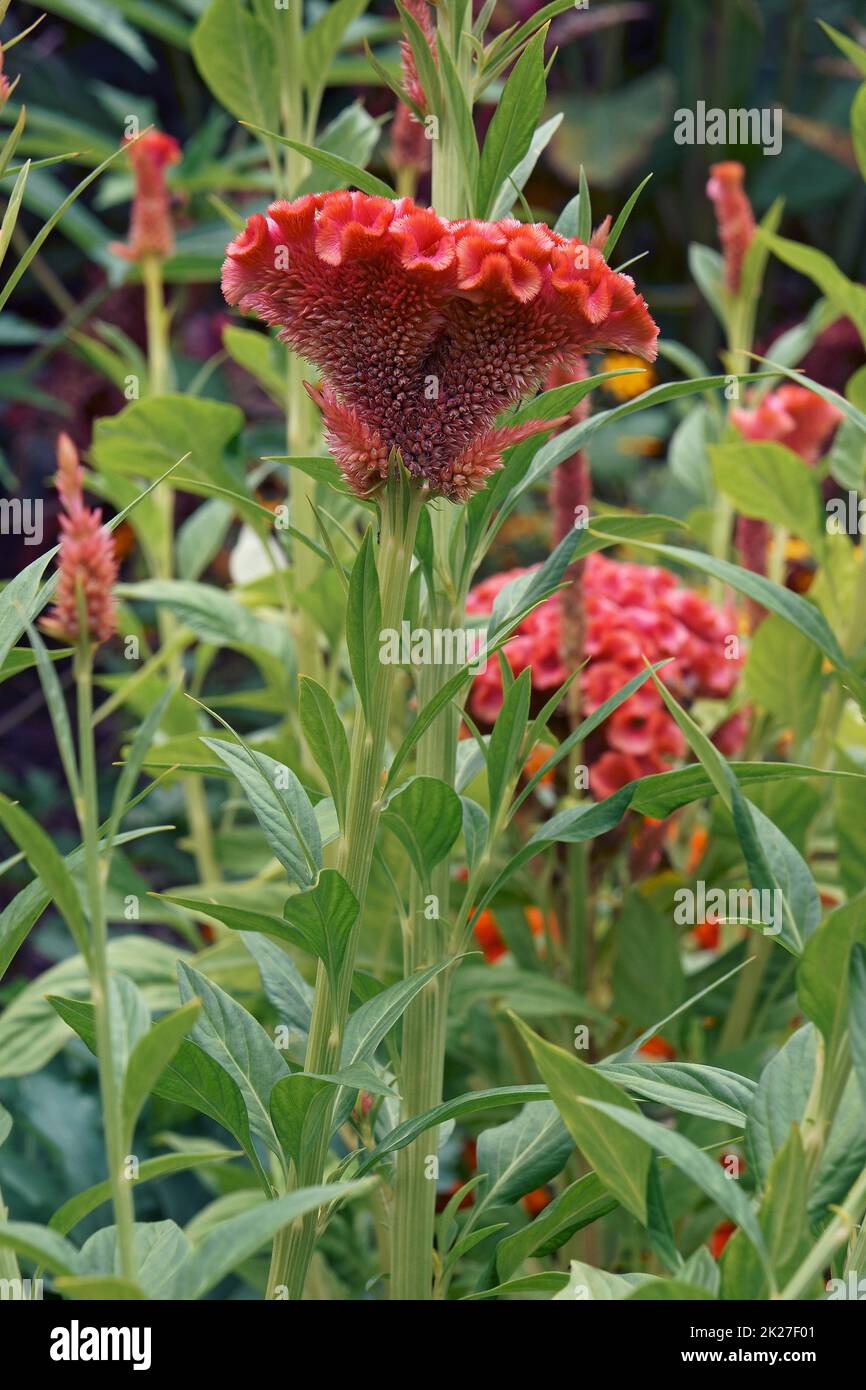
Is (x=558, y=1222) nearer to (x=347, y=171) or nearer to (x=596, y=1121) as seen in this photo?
(x=596, y=1121)

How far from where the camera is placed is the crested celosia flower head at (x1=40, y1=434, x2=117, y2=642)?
32 cm

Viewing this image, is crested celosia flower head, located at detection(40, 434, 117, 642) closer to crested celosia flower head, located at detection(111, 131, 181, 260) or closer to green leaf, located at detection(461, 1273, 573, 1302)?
green leaf, located at detection(461, 1273, 573, 1302)

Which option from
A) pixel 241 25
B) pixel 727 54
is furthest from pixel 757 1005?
pixel 727 54

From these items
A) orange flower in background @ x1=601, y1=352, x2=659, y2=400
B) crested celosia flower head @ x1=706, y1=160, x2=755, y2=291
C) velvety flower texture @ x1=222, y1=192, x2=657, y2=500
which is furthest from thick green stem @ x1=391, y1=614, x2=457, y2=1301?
orange flower in background @ x1=601, y1=352, x2=659, y2=400

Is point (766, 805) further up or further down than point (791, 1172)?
further up

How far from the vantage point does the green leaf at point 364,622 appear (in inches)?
16.7

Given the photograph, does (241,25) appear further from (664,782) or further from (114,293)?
(114,293)

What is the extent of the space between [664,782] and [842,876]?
0.20 meters

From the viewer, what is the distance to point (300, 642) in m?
0.81

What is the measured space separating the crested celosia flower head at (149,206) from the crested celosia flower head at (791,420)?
0.41 metres

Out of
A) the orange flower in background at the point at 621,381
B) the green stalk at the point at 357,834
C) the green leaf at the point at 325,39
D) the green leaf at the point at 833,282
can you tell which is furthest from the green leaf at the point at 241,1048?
the orange flower in background at the point at 621,381

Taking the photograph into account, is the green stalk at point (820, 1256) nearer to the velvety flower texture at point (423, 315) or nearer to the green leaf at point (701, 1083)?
the green leaf at point (701, 1083)

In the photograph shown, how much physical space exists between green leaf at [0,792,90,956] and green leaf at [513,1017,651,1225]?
115 millimetres

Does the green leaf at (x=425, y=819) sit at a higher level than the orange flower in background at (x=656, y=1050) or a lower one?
higher
